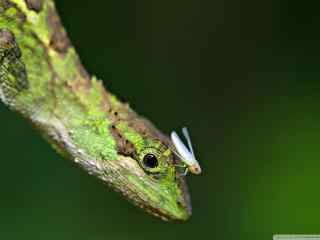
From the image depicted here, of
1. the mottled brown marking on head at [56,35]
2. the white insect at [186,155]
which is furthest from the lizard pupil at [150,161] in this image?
the mottled brown marking on head at [56,35]

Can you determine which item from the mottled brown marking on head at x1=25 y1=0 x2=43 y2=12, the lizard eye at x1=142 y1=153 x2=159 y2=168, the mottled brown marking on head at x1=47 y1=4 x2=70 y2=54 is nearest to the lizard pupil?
the lizard eye at x1=142 y1=153 x2=159 y2=168

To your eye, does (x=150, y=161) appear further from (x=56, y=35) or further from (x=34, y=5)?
(x=34, y=5)

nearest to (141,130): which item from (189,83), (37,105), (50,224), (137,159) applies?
(137,159)

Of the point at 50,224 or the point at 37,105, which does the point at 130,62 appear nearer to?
the point at 50,224

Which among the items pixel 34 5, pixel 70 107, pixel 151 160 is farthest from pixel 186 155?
pixel 34 5

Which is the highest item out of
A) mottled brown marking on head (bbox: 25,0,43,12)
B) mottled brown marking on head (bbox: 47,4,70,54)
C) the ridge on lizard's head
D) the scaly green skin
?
mottled brown marking on head (bbox: 25,0,43,12)

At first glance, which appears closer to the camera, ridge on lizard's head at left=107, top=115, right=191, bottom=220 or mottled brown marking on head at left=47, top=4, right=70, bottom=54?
ridge on lizard's head at left=107, top=115, right=191, bottom=220

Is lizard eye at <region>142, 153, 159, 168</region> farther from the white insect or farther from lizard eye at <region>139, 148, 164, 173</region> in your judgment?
the white insect

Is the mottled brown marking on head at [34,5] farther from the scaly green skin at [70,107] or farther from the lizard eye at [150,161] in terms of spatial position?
the lizard eye at [150,161]

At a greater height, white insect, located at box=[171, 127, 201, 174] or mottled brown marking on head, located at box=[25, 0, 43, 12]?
mottled brown marking on head, located at box=[25, 0, 43, 12]
